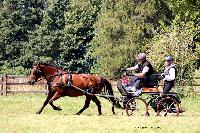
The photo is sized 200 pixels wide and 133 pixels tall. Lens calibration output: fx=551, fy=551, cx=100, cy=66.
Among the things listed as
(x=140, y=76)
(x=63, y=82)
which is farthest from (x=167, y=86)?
(x=63, y=82)

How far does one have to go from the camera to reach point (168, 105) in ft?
53.6

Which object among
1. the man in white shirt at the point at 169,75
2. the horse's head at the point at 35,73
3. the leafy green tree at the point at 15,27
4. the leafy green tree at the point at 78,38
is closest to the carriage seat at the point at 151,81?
the man in white shirt at the point at 169,75

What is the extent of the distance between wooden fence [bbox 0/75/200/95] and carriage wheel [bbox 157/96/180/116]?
1666cm

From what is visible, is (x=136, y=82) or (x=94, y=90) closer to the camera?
(x=136, y=82)

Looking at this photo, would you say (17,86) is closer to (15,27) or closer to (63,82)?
(63,82)

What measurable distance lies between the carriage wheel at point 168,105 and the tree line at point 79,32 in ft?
85.6

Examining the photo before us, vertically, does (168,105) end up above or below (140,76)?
below

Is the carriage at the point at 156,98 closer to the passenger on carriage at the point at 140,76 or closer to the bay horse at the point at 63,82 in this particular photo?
the passenger on carriage at the point at 140,76

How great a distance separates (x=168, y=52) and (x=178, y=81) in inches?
88.8

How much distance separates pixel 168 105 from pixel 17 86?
20933 mm

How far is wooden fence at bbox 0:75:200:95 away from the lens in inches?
1300

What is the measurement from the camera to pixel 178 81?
30531mm

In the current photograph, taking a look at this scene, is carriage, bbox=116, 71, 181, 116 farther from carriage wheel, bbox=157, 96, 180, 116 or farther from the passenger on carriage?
the passenger on carriage

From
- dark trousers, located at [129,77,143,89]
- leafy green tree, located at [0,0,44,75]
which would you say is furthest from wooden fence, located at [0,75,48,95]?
leafy green tree, located at [0,0,44,75]
